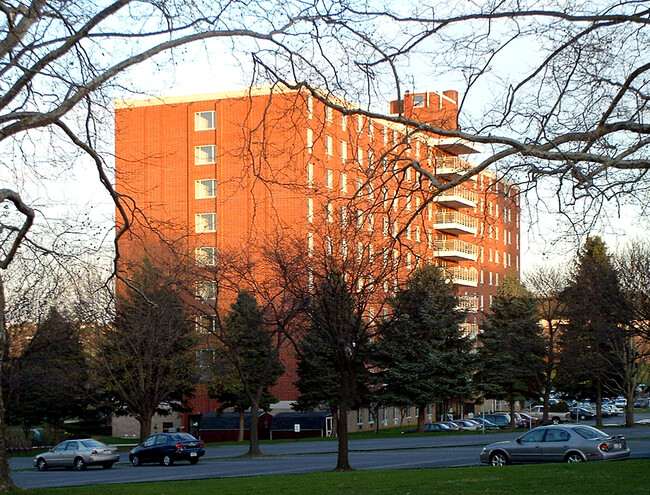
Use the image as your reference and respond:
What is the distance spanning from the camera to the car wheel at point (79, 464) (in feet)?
123

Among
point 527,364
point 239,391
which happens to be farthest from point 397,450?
point 527,364

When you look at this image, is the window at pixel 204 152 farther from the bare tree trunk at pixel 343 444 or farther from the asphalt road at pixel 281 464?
the bare tree trunk at pixel 343 444

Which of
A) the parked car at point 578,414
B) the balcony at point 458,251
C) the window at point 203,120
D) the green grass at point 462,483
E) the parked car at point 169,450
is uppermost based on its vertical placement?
the window at point 203,120

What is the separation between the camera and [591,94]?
12.4m

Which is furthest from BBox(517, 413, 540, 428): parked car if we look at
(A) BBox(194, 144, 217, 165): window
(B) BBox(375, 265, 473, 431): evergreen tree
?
(A) BBox(194, 144, 217, 165): window

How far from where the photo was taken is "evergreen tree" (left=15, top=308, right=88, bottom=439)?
1828 inches

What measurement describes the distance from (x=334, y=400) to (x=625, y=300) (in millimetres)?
21723

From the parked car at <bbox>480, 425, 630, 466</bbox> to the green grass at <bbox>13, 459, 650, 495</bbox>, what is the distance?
2.76 m

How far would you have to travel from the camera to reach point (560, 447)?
26.1m

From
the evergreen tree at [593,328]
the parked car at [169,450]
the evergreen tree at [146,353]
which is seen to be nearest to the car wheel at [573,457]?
the evergreen tree at [593,328]

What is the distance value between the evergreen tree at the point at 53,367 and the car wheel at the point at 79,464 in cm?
849

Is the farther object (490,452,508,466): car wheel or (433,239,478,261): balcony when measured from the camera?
(433,239,478,261): balcony

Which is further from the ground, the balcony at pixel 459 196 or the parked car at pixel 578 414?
the balcony at pixel 459 196

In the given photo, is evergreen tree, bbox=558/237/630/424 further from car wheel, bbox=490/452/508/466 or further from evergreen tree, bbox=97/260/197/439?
evergreen tree, bbox=97/260/197/439
